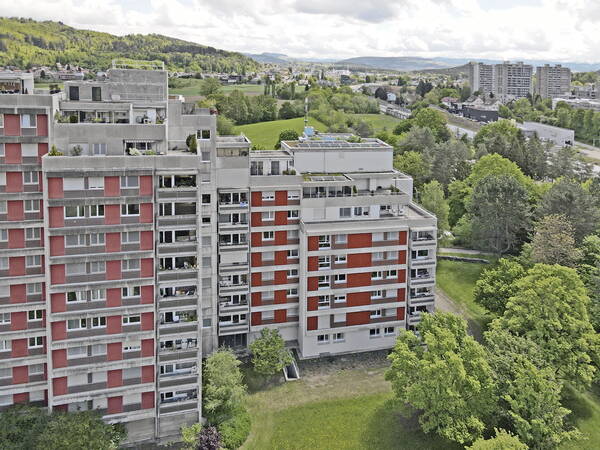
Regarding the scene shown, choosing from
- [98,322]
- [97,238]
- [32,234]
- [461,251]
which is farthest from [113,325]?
[461,251]

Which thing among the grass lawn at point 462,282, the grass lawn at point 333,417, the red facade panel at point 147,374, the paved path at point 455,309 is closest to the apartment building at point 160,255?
the red facade panel at point 147,374

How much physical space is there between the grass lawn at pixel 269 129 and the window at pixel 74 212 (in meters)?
103

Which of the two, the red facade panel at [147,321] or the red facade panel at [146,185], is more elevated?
the red facade panel at [146,185]

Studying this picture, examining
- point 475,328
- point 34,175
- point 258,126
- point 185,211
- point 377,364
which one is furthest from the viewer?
point 258,126

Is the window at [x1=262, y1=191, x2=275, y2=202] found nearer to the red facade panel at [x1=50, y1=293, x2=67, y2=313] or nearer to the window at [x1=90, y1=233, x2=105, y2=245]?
the window at [x1=90, y1=233, x2=105, y2=245]

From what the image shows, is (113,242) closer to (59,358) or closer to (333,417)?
(59,358)

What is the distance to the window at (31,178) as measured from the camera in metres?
42.5

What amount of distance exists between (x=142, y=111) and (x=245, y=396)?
1125 inches

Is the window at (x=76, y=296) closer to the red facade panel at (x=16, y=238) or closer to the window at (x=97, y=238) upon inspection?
the window at (x=97, y=238)

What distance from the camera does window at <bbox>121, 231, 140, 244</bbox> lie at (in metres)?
44.0

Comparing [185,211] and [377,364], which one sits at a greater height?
[185,211]

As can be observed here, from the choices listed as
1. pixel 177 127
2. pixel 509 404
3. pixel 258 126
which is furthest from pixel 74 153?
pixel 258 126

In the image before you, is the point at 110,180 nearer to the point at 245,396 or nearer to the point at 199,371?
the point at 199,371

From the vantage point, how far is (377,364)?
59.7 meters
